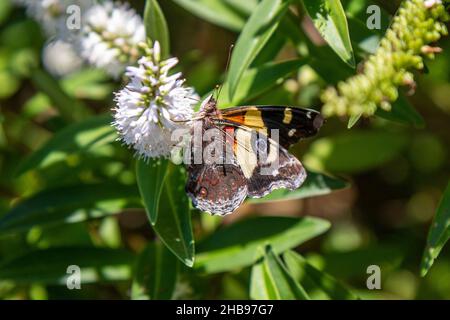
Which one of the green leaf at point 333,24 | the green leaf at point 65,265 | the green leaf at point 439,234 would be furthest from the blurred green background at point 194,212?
the green leaf at point 439,234

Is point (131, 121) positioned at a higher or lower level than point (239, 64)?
lower

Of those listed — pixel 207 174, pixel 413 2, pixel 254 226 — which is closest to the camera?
pixel 413 2

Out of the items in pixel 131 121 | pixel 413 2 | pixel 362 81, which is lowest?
pixel 131 121

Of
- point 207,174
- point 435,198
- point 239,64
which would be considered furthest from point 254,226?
point 435,198

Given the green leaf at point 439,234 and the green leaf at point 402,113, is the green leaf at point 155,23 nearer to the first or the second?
the green leaf at point 402,113

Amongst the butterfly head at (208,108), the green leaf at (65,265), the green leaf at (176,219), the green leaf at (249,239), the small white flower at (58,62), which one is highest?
the butterfly head at (208,108)

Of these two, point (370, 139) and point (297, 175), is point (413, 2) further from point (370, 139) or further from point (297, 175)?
point (370, 139)

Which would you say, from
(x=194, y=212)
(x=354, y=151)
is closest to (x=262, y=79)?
(x=194, y=212)
